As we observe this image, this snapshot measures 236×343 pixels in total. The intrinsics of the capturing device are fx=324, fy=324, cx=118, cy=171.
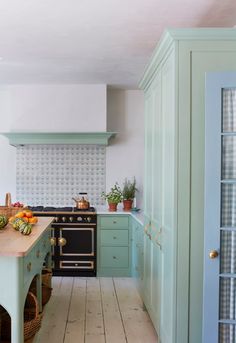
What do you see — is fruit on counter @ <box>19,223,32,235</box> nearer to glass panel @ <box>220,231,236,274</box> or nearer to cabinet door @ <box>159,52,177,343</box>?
cabinet door @ <box>159,52,177,343</box>

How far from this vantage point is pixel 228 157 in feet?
6.46

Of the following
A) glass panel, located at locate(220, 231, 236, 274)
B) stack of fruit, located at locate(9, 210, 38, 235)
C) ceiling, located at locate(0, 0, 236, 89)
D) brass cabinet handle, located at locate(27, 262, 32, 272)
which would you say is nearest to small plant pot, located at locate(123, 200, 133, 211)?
ceiling, located at locate(0, 0, 236, 89)

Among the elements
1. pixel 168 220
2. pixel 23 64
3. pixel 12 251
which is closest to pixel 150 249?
pixel 168 220

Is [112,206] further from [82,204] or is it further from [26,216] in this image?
[26,216]

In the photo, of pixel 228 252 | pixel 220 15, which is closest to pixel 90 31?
pixel 220 15

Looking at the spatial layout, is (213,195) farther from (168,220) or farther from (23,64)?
(23,64)

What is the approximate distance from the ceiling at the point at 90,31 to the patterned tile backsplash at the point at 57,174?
3.82 ft

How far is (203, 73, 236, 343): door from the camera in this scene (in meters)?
1.94

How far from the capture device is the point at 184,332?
203cm

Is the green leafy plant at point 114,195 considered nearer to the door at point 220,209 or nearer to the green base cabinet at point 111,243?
the green base cabinet at point 111,243

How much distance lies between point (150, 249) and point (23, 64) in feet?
8.23

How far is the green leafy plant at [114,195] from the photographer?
14.9ft

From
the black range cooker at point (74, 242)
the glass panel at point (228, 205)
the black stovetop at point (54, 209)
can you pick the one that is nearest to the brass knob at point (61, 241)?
the black range cooker at point (74, 242)

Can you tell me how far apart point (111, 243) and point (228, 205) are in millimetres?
2593
